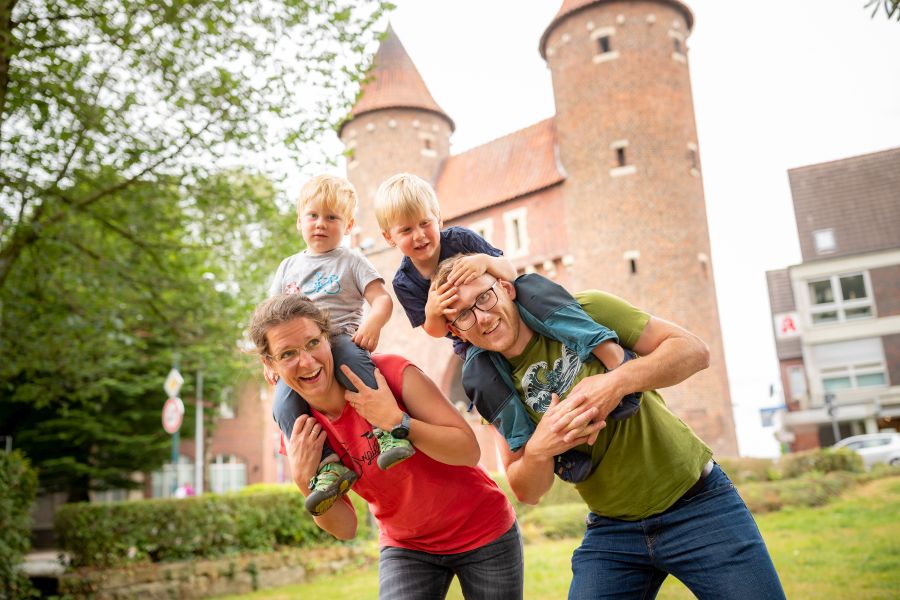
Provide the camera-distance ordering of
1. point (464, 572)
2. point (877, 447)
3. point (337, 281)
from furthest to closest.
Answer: point (877, 447), point (337, 281), point (464, 572)

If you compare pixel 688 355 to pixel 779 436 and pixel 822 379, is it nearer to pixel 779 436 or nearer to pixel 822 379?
pixel 822 379

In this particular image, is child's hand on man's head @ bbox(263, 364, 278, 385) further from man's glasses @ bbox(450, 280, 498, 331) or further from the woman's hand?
man's glasses @ bbox(450, 280, 498, 331)

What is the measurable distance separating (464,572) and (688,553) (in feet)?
3.32

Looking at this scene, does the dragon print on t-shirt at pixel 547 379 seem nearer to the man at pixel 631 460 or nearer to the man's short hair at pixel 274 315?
the man at pixel 631 460

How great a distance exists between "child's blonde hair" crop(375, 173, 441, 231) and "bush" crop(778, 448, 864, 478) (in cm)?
1814

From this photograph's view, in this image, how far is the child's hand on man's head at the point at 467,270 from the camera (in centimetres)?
299

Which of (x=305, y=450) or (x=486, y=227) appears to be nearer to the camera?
(x=305, y=450)

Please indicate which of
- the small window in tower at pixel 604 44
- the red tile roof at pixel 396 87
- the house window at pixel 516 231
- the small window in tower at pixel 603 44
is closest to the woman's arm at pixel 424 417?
the house window at pixel 516 231

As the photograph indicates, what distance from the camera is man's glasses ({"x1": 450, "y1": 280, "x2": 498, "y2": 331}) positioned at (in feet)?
9.73

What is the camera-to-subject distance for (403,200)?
150 inches

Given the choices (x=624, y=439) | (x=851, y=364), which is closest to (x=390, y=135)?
(x=851, y=364)

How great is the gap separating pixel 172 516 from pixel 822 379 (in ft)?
91.4

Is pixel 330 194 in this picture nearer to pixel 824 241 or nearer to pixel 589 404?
pixel 589 404

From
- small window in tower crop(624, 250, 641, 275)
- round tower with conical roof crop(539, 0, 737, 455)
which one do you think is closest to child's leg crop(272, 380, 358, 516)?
round tower with conical roof crop(539, 0, 737, 455)
